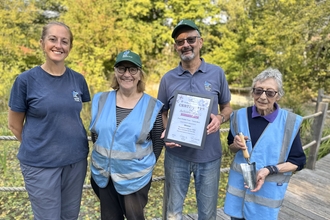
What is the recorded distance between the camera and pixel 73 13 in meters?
10.4

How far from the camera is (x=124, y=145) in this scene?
1916mm

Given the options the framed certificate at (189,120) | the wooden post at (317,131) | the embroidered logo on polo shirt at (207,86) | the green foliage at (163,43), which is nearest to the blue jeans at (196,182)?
the framed certificate at (189,120)

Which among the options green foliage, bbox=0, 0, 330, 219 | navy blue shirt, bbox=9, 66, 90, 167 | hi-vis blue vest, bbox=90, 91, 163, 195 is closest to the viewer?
navy blue shirt, bbox=9, 66, 90, 167

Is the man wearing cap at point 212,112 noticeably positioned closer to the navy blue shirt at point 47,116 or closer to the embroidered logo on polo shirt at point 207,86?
the embroidered logo on polo shirt at point 207,86

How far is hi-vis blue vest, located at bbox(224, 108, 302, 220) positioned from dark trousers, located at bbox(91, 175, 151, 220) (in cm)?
72

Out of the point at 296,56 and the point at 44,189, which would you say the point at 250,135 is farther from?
the point at 296,56

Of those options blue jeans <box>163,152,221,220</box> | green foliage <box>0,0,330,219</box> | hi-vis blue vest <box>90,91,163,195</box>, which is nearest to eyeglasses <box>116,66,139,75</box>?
hi-vis blue vest <box>90,91,163,195</box>

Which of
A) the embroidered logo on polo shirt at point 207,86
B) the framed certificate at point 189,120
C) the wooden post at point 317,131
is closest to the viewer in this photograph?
the framed certificate at point 189,120

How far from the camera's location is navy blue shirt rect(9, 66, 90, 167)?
1802mm

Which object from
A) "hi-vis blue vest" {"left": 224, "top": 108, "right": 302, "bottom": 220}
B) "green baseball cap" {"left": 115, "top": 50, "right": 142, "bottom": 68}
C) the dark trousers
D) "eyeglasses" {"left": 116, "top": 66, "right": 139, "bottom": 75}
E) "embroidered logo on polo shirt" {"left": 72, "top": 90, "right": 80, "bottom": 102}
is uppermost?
"green baseball cap" {"left": 115, "top": 50, "right": 142, "bottom": 68}

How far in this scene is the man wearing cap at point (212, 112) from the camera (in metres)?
2.23

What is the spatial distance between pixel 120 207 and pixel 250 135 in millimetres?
1204

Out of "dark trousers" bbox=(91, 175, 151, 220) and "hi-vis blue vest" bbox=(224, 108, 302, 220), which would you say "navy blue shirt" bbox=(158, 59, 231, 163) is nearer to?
"hi-vis blue vest" bbox=(224, 108, 302, 220)

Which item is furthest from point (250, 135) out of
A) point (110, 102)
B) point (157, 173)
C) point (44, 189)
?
point (157, 173)
